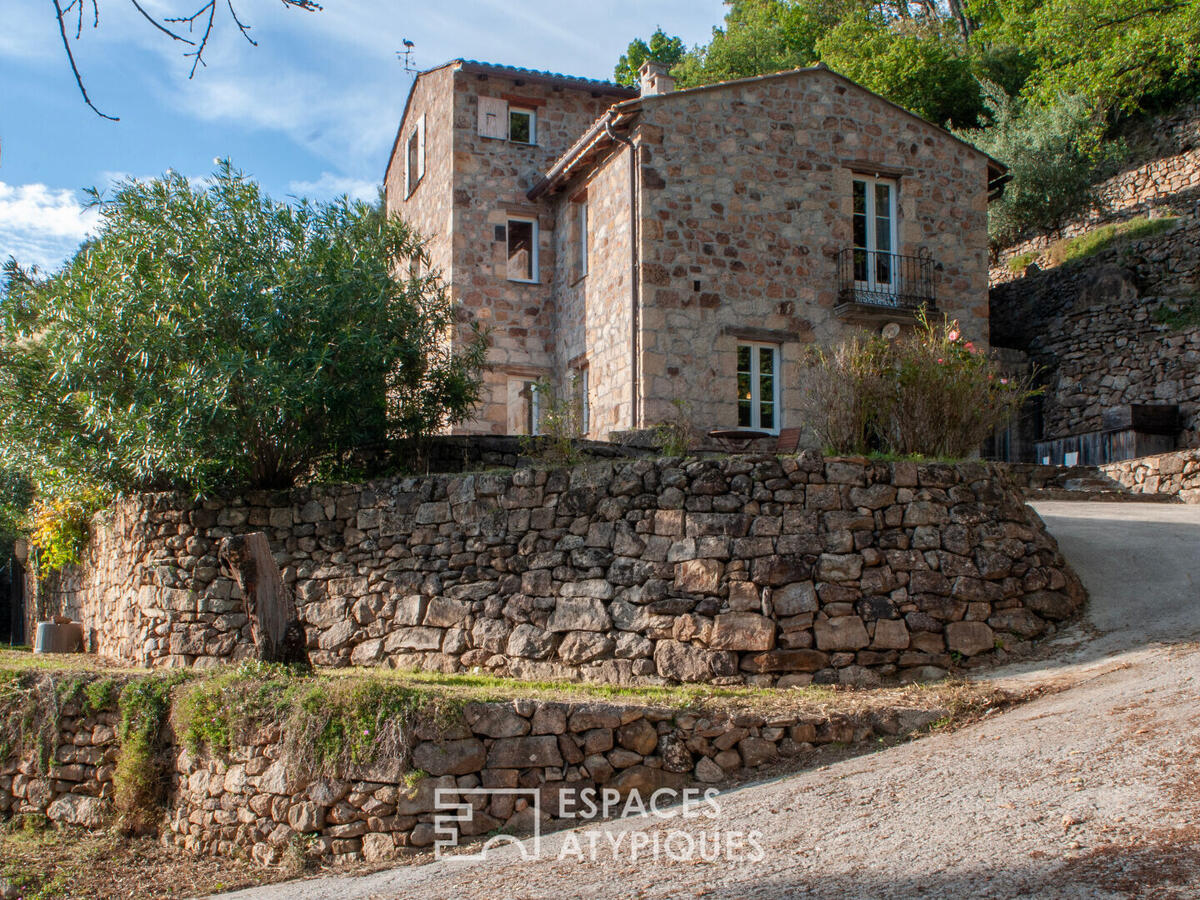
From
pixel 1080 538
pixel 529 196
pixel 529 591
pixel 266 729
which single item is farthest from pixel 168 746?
pixel 529 196

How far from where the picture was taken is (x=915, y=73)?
2792 centimetres

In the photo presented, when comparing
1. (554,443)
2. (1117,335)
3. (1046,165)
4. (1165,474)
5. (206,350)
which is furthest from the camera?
(1046,165)

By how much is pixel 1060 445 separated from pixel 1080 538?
7549mm

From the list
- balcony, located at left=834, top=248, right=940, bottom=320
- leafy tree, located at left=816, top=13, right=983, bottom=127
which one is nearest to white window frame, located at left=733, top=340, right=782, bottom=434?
balcony, located at left=834, top=248, right=940, bottom=320

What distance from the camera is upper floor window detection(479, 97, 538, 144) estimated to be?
1862 cm

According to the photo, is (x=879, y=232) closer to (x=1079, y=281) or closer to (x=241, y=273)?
(x=1079, y=281)

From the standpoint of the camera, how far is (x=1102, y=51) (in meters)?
25.8

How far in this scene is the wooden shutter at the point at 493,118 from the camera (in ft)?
61.1

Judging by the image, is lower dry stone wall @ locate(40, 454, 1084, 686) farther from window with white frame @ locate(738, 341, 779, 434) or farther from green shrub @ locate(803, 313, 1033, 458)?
window with white frame @ locate(738, 341, 779, 434)

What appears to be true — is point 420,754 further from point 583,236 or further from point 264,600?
point 583,236

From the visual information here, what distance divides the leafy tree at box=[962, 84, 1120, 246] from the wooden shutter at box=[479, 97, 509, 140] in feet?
37.6

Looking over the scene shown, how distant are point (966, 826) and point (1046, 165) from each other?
20.8 meters

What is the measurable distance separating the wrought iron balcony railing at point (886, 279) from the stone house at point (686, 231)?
0.03 metres

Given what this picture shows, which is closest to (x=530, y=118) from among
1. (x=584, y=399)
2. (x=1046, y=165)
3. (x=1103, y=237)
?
(x=584, y=399)
